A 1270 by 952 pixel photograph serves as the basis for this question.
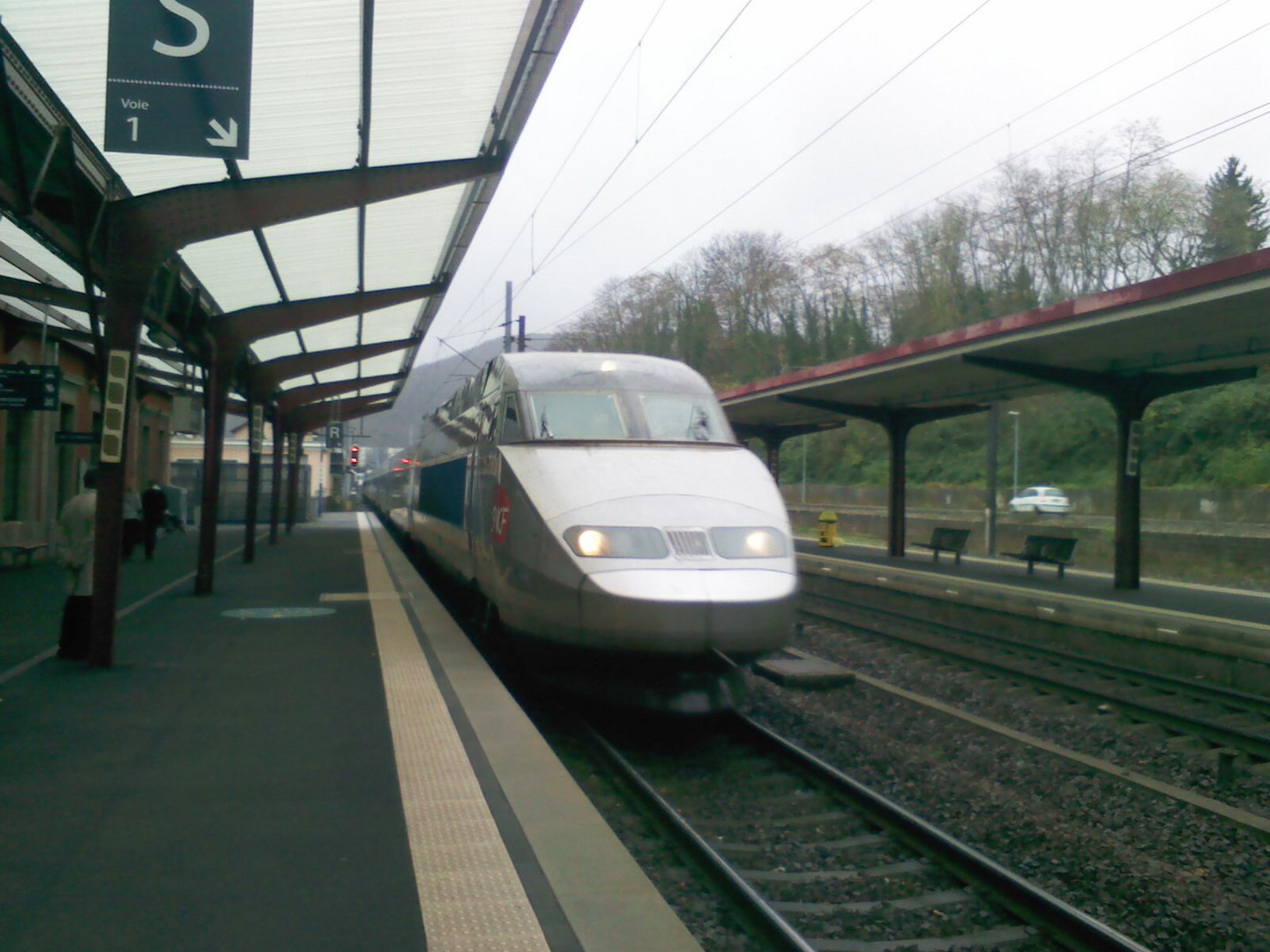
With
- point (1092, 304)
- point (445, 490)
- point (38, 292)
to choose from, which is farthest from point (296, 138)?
point (1092, 304)

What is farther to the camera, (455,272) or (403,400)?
(403,400)

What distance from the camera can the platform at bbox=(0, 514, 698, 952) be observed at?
3580 mm

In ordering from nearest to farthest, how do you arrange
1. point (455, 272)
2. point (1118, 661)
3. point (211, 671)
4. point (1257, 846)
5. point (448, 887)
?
1. point (448, 887)
2. point (1257, 846)
3. point (211, 671)
4. point (1118, 661)
5. point (455, 272)

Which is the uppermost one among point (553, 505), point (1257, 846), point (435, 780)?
point (553, 505)

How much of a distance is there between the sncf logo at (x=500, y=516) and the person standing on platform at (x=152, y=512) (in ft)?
44.5

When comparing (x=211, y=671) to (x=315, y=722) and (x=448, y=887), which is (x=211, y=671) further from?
(x=448, y=887)

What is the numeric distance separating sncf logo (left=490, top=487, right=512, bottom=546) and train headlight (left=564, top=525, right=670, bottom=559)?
1011 mm

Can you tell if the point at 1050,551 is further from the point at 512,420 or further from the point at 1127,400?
the point at 512,420

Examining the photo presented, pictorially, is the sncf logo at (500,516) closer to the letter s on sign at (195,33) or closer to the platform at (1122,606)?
the letter s on sign at (195,33)

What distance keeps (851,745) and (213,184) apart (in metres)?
6.15

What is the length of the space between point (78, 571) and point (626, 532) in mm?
4630

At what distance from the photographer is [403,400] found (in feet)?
357

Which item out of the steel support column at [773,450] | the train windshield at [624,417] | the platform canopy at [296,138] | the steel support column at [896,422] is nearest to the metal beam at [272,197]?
the platform canopy at [296,138]

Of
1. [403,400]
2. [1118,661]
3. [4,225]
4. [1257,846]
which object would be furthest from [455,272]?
[403,400]
